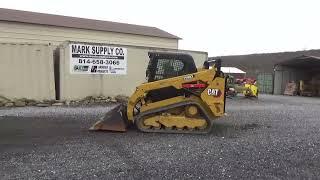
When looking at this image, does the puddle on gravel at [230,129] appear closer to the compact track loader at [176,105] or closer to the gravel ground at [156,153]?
the gravel ground at [156,153]

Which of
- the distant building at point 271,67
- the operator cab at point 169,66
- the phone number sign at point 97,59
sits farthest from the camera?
the distant building at point 271,67

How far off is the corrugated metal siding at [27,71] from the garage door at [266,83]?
2304 cm

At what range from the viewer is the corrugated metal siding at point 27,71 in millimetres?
17453

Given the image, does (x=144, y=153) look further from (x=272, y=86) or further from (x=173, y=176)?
(x=272, y=86)

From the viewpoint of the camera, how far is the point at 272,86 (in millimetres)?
36562

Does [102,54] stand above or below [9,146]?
above

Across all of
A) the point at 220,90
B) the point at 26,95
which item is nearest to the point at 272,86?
the point at 26,95

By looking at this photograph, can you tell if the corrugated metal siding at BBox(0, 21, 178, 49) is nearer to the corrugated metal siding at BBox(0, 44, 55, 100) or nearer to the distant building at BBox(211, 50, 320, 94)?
the corrugated metal siding at BBox(0, 44, 55, 100)

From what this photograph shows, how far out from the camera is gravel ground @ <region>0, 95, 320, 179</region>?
6559 mm

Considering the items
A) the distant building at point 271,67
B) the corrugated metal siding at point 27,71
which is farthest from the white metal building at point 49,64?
the distant building at point 271,67

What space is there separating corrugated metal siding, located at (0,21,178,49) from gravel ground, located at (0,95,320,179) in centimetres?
1492

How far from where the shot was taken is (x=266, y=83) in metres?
37.5

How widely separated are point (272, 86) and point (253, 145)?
93.9ft

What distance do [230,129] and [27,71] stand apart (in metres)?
9.83
